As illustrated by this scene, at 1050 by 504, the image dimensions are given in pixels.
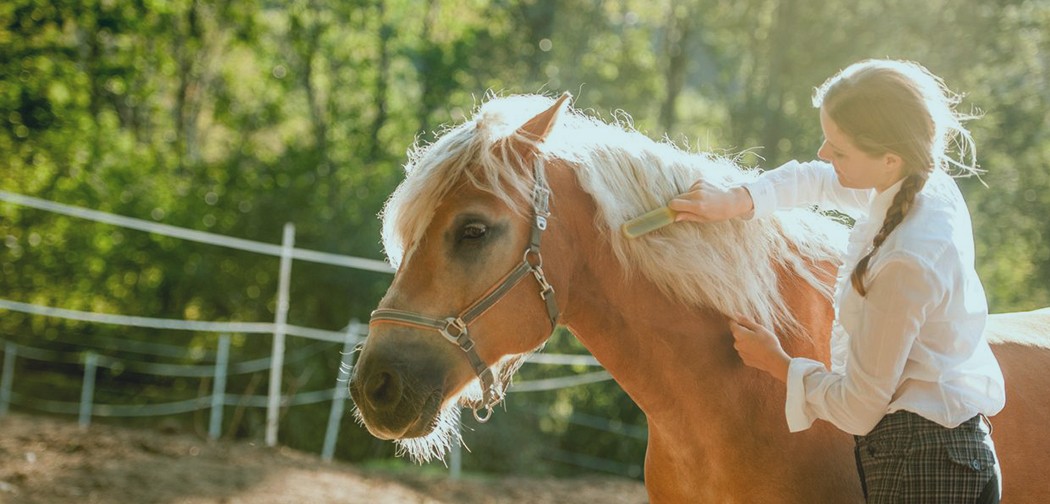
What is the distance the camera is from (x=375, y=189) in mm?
13938

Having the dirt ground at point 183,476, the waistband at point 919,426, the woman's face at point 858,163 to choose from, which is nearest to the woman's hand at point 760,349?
the waistband at point 919,426

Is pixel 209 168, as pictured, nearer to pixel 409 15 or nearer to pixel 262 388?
pixel 262 388

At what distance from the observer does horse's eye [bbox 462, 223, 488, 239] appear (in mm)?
1976

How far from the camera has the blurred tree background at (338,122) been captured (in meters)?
12.8

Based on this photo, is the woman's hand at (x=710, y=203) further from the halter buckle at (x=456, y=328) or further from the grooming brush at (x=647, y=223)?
the halter buckle at (x=456, y=328)

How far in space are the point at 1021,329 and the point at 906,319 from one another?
3.24 ft

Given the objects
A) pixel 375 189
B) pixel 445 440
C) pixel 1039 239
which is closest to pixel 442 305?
pixel 445 440

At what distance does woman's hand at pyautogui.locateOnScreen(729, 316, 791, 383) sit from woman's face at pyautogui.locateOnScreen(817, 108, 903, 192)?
375 mm

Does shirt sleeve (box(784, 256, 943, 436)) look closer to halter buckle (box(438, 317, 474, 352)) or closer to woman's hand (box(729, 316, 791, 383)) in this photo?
woman's hand (box(729, 316, 791, 383))

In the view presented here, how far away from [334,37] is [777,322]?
1830 cm

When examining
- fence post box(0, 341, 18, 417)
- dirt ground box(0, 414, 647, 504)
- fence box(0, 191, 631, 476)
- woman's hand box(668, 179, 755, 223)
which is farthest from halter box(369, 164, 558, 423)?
fence post box(0, 341, 18, 417)

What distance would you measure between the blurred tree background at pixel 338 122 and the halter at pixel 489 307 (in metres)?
8.78

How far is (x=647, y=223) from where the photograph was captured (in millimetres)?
2080

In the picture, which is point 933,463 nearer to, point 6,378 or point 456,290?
point 456,290
